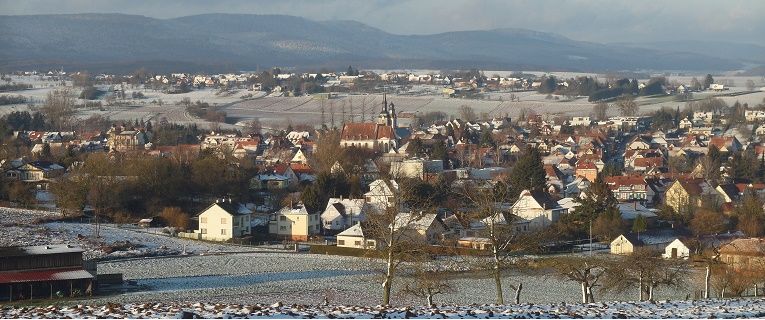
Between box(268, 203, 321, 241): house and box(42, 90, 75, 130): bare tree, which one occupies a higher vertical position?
box(42, 90, 75, 130): bare tree

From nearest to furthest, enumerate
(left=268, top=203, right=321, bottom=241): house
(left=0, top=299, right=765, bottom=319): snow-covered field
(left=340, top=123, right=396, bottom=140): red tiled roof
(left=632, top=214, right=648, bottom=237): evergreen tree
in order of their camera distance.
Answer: (left=0, top=299, right=765, bottom=319): snow-covered field → (left=632, top=214, right=648, bottom=237): evergreen tree → (left=268, top=203, right=321, bottom=241): house → (left=340, top=123, right=396, bottom=140): red tiled roof

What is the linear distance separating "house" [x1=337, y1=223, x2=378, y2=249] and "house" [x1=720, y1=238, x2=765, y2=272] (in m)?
6.15

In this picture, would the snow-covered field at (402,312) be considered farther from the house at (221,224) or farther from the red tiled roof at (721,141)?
the red tiled roof at (721,141)

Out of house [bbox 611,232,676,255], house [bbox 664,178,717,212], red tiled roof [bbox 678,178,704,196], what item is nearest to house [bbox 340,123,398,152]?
red tiled roof [bbox 678,178,704,196]

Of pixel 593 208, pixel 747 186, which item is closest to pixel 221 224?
pixel 593 208

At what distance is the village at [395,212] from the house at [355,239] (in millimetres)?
35

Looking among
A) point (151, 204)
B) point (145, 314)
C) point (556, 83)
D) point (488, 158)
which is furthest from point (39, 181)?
point (556, 83)

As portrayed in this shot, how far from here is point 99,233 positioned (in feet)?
71.5

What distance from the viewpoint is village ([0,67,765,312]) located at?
15.1 meters

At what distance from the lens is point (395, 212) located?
12812 mm

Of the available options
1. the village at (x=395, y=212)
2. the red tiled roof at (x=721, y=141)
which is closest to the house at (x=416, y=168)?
the village at (x=395, y=212)

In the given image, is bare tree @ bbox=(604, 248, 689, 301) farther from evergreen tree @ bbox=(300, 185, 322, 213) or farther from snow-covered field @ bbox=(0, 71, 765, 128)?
snow-covered field @ bbox=(0, 71, 765, 128)

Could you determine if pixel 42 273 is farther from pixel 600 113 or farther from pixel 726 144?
pixel 600 113

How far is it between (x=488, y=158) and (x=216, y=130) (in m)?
18.0
